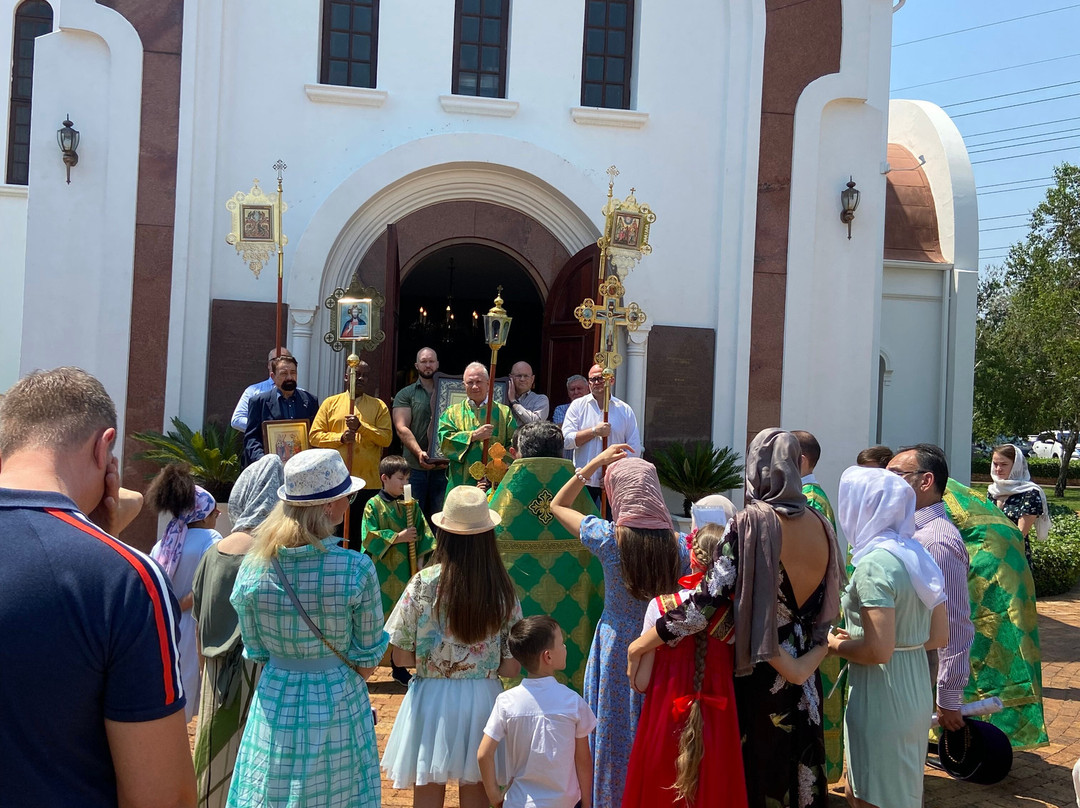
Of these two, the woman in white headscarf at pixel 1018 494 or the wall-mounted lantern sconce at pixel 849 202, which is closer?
the woman in white headscarf at pixel 1018 494

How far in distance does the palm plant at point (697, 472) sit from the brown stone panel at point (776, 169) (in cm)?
82

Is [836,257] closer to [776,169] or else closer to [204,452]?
[776,169]

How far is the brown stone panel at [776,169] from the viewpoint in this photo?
34.1ft

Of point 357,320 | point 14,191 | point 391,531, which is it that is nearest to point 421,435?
point 357,320

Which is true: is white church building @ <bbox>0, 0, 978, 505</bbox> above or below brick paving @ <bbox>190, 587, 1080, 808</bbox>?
above

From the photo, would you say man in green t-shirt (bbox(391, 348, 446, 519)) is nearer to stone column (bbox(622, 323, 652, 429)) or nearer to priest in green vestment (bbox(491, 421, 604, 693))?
stone column (bbox(622, 323, 652, 429))

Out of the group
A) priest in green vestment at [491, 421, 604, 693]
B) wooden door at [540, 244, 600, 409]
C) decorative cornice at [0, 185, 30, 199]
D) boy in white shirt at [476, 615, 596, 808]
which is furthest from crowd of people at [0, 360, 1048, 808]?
decorative cornice at [0, 185, 30, 199]

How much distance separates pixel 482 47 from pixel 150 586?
31.1 feet

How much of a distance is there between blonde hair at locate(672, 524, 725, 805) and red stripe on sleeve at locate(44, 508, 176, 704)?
2.13 meters

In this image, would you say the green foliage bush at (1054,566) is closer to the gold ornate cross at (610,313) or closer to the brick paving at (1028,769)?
the brick paving at (1028,769)

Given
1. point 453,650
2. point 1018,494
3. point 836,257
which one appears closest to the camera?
point 453,650

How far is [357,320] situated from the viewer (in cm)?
827

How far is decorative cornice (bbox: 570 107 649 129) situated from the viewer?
33.4 feet

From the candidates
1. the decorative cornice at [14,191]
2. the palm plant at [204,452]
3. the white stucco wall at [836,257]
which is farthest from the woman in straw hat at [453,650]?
the decorative cornice at [14,191]
